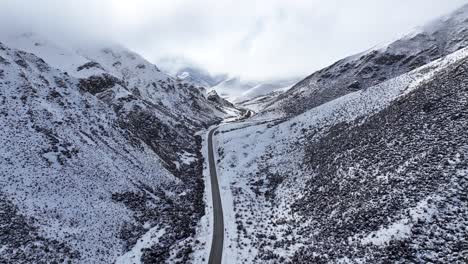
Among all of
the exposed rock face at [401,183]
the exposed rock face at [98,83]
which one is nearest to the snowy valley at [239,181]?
the exposed rock face at [401,183]

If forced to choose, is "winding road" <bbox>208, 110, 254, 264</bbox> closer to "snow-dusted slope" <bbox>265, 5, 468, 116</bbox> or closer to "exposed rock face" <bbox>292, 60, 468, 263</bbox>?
"exposed rock face" <bbox>292, 60, 468, 263</bbox>

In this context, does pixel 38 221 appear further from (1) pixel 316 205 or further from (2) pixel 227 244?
(1) pixel 316 205

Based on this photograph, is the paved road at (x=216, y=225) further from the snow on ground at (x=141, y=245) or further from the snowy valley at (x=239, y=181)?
the snow on ground at (x=141, y=245)

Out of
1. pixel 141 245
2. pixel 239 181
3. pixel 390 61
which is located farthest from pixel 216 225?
pixel 390 61

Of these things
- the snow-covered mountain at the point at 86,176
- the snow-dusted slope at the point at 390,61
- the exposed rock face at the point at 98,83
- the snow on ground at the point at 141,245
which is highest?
the snow-dusted slope at the point at 390,61

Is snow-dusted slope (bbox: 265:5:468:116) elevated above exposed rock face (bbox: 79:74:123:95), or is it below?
above

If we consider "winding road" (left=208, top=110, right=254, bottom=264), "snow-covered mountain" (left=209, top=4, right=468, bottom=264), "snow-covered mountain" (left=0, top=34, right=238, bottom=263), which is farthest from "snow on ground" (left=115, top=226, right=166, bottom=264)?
"snow-covered mountain" (left=209, top=4, right=468, bottom=264)
